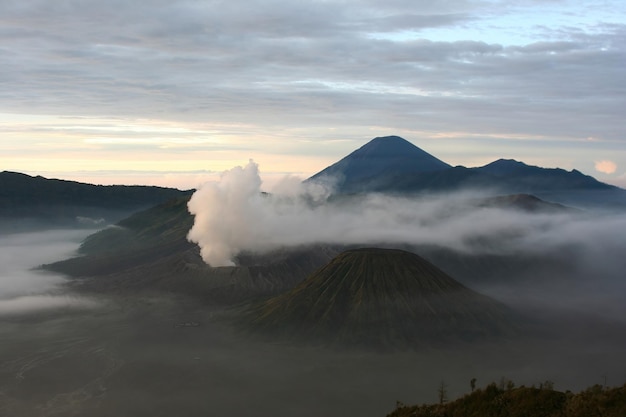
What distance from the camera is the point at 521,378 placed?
147250mm

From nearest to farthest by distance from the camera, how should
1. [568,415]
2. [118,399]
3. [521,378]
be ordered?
[568,415] → [118,399] → [521,378]

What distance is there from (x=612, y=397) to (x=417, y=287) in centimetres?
13252

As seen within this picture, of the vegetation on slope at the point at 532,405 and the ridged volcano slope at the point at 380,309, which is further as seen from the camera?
the ridged volcano slope at the point at 380,309

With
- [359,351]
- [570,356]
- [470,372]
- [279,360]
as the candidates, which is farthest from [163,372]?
[570,356]

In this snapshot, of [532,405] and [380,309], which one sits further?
[380,309]

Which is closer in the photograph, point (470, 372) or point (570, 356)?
point (470, 372)

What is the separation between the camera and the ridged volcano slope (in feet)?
579

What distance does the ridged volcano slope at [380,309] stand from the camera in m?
176

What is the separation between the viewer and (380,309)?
18338cm

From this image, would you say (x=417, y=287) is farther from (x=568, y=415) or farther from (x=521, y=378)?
(x=568, y=415)

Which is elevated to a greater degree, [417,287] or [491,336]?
[417,287]

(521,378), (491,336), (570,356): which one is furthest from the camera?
(491,336)

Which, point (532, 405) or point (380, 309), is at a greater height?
point (532, 405)

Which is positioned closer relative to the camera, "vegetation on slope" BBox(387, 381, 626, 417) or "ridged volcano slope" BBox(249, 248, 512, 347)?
"vegetation on slope" BBox(387, 381, 626, 417)
